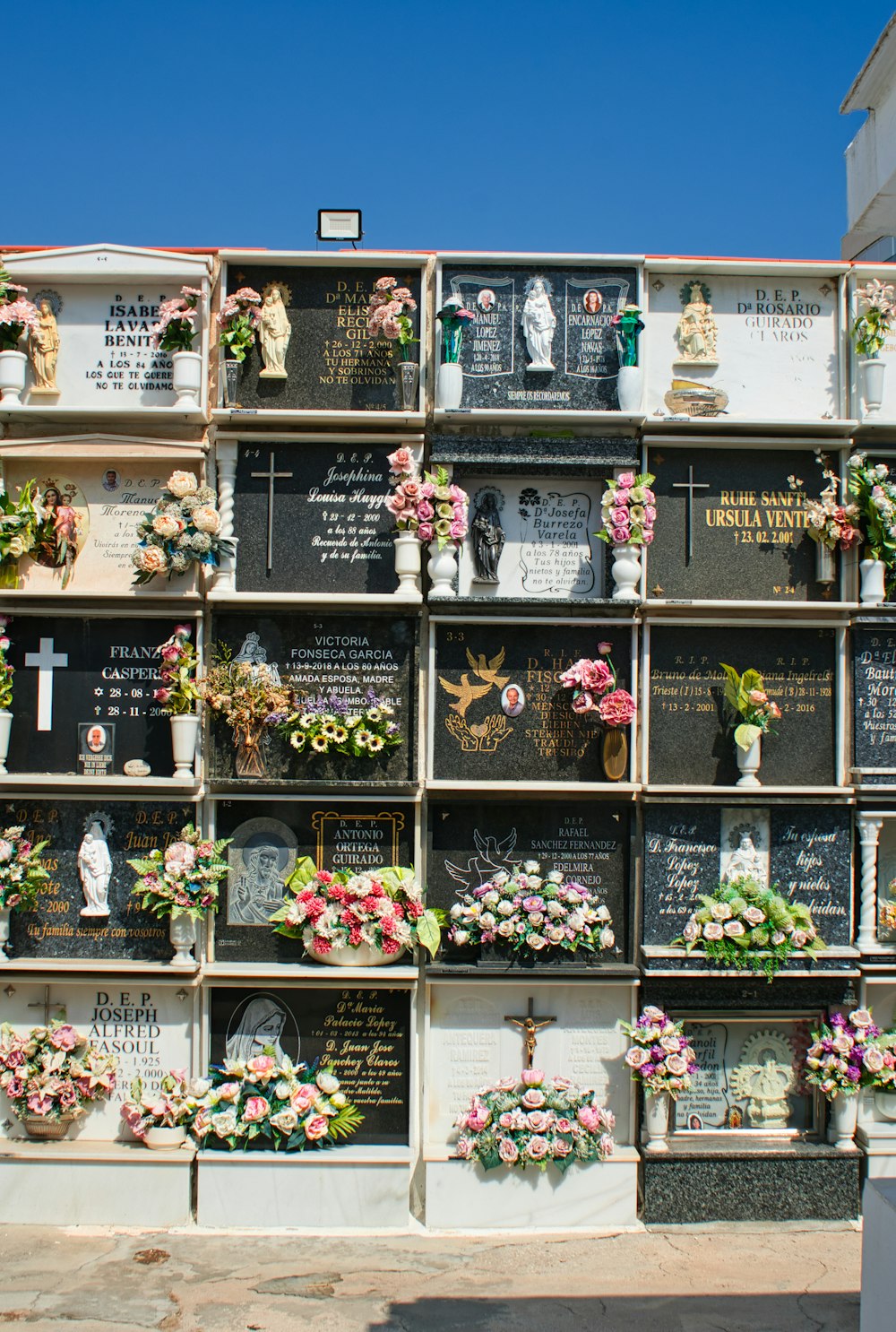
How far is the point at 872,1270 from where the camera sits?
404 cm

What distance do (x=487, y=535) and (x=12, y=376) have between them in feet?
11.3

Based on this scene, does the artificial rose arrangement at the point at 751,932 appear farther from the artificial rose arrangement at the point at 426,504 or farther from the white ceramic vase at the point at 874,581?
the artificial rose arrangement at the point at 426,504

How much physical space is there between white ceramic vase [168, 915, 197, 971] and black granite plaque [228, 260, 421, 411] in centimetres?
356

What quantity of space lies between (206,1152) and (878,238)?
11307mm

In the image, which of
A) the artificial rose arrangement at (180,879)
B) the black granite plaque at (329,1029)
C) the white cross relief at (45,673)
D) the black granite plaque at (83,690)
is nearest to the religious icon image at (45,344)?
the black granite plaque at (83,690)

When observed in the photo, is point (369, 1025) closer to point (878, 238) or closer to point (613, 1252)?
point (613, 1252)

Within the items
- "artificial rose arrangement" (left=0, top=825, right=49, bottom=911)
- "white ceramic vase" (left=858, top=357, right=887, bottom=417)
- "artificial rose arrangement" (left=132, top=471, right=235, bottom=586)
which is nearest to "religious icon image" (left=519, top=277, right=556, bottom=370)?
"white ceramic vase" (left=858, top=357, right=887, bottom=417)

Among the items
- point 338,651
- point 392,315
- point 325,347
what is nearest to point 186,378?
point 325,347

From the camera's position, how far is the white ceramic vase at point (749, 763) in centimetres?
789

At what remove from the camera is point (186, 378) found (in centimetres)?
792

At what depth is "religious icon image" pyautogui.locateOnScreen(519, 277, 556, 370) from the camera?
26.5 feet

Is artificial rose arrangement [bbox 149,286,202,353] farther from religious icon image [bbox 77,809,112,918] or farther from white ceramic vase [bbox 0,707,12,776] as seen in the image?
religious icon image [bbox 77,809,112,918]

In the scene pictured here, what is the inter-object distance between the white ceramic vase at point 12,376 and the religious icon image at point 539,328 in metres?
3.50

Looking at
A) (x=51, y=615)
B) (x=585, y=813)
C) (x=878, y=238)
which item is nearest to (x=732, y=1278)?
(x=585, y=813)
